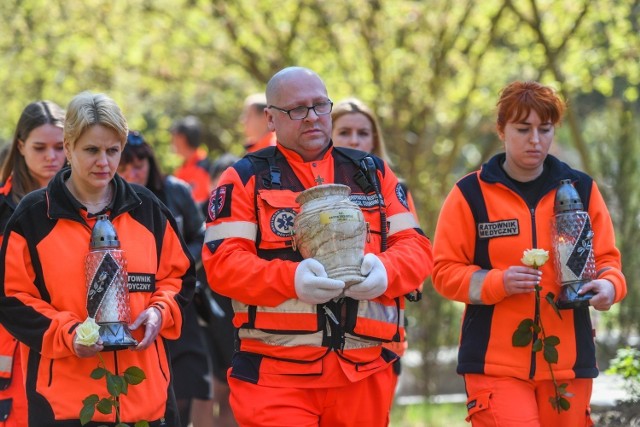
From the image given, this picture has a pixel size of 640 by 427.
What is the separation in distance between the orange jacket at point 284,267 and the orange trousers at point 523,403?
2.07ft

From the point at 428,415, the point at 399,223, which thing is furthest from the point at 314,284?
the point at 428,415

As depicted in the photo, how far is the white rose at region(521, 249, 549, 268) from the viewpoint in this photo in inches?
214

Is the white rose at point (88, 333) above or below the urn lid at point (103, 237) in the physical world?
below

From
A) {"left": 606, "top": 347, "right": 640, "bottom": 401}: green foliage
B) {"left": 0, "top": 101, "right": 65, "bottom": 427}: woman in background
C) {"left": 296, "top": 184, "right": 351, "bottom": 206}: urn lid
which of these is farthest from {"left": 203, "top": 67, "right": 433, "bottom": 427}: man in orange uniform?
{"left": 606, "top": 347, "right": 640, "bottom": 401}: green foliage

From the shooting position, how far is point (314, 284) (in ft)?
15.9

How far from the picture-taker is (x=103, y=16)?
49.2ft

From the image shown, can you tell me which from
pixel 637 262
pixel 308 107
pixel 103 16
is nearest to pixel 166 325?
pixel 308 107

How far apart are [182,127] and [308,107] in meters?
9.16

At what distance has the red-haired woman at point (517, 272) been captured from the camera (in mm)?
5652

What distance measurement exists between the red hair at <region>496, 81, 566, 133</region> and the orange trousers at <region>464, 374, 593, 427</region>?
4.19 ft

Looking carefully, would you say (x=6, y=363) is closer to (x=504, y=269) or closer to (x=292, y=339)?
(x=292, y=339)

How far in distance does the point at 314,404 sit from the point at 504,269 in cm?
123

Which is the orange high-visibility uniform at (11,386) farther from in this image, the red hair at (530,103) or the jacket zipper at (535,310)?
the red hair at (530,103)

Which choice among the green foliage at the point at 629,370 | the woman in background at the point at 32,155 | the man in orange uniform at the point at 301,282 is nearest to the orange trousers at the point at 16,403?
the woman in background at the point at 32,155
